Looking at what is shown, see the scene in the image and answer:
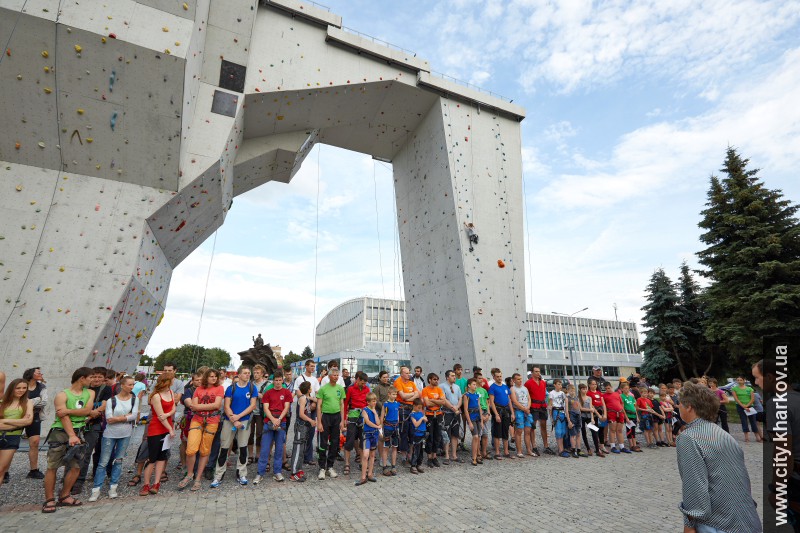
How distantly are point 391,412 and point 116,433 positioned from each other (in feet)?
12.6

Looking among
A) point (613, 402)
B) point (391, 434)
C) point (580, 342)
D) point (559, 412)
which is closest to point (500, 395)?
point (559, 412)

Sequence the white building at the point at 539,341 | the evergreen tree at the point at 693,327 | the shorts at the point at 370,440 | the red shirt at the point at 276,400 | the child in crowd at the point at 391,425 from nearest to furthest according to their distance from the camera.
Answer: the shorts at the point at 370,440 → the red shirt at the point at 276,400 → the child in crowd at the point at 391,425 → the evergreen tree at the point at 693,327 → the white building at the point at 539,341

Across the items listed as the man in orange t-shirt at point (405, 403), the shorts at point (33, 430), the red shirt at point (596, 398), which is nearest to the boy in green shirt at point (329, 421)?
the man in orange t-shirt at point (405, 403)

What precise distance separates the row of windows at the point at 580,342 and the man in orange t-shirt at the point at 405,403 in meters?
52.1

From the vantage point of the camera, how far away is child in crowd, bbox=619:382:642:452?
28.9ft

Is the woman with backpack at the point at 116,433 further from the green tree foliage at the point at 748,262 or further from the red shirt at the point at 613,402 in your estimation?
the green tree foliage at the point at 748,262

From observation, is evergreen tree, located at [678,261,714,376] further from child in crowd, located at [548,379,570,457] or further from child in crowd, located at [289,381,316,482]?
child in crowd, located at [289,381,316,482]

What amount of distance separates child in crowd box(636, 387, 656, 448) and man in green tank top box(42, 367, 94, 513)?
10980 millimetres

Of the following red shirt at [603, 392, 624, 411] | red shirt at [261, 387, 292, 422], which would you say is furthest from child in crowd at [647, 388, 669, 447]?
red shirt at [261, 387, 292, 422]

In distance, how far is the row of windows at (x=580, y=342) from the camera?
58.2 m

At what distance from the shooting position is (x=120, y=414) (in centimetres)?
502

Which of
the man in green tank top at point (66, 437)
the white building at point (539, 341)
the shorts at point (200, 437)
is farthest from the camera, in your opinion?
the white building at point (539, 341)

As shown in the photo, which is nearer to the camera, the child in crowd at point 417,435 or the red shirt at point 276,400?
the red shirt at point 276,400

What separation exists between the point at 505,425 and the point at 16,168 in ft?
36.8
